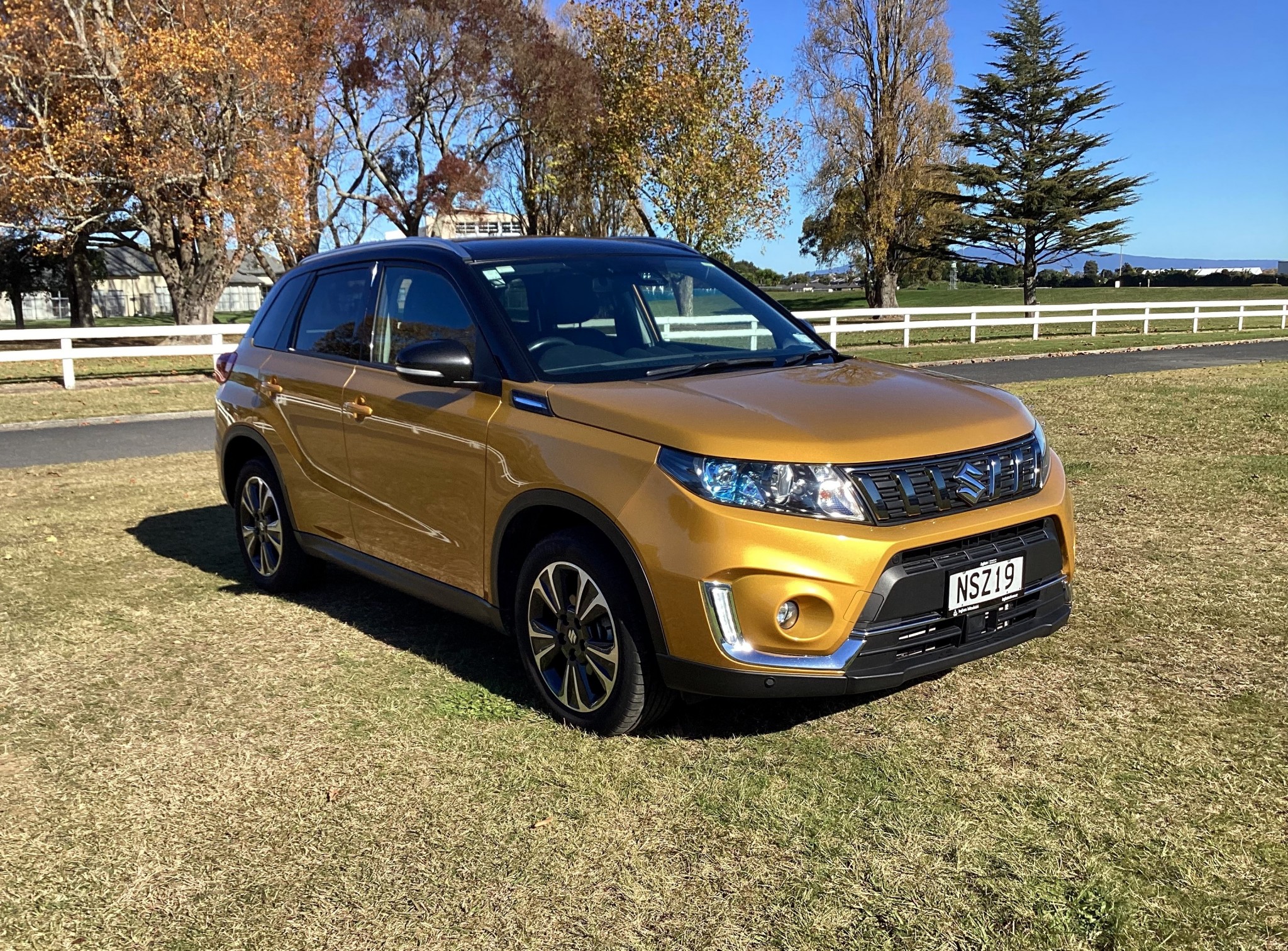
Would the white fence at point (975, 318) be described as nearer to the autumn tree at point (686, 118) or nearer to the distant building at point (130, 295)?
the autumn tree at point (686, 118)

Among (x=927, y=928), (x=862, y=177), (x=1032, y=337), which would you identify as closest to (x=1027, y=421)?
(x=927, y=928)

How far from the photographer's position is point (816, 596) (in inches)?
136

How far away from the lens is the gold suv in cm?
351

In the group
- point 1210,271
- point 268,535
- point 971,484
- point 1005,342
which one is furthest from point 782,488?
point 1210,271

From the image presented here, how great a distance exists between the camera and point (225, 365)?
6574 millimetres

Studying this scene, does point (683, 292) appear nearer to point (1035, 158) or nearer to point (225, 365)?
point (225, 365)

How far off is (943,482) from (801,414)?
526mm

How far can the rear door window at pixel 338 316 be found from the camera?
17.4 ft

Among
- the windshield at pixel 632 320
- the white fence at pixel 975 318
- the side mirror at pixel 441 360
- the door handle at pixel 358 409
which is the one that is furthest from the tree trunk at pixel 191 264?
the side mirror at pixel 441 360

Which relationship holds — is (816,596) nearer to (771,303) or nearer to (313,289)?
(771,303)

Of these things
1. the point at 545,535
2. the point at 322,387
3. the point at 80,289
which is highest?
the point at 80,289

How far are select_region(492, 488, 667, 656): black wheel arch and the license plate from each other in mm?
973

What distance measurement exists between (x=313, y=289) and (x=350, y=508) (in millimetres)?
1355

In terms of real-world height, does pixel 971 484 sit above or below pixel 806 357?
below
